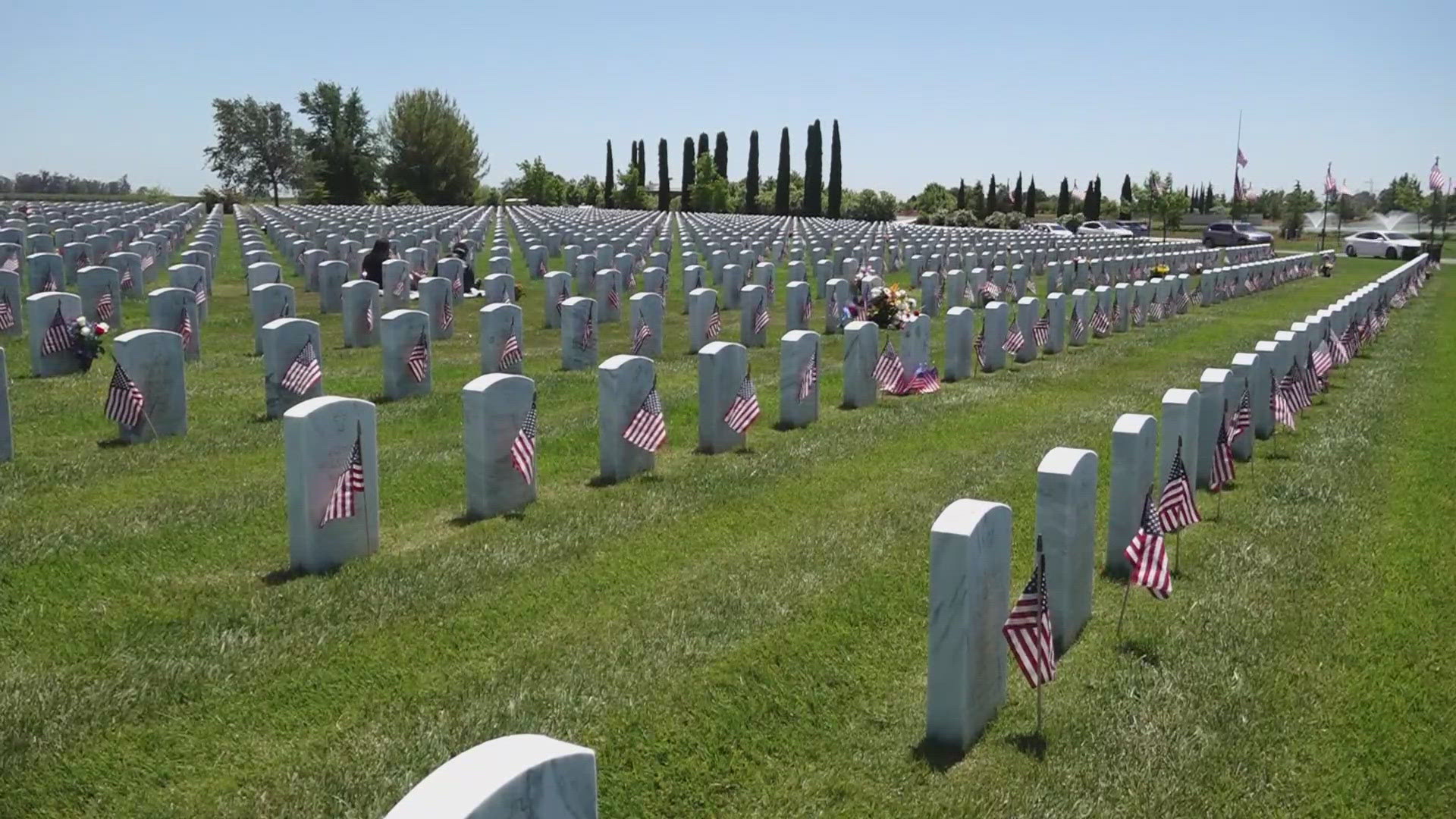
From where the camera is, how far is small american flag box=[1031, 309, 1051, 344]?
18.0 metres

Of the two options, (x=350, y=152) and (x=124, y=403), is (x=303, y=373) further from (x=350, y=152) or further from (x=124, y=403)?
(x=350, y=152)

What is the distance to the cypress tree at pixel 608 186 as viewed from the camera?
327 ft

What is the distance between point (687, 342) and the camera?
19078 millimetres

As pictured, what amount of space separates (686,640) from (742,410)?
186 inches

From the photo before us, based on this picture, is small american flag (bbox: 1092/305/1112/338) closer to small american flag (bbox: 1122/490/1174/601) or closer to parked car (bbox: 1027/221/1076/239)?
small american flag (bbox: 1122/490/1174/601)

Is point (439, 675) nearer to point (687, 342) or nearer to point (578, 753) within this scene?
point (578, 753)

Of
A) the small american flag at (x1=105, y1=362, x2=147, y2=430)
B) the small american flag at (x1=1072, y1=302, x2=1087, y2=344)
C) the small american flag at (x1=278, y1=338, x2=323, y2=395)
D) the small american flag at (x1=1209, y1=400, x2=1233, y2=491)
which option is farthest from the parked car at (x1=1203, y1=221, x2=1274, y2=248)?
the small american flag at (x1=105, y1=362, x2=147, y2=430)

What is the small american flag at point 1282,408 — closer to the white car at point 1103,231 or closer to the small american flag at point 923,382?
the small american flag at point 923,382

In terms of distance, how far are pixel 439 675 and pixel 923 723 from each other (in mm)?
2409

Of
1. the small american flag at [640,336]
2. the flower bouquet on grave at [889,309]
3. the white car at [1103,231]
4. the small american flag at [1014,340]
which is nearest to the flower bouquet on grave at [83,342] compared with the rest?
the small american flag at [640,336]

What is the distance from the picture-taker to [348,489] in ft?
25.7

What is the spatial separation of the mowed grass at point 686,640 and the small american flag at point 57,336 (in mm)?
2593

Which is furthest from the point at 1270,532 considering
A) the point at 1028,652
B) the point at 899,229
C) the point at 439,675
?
the point at 899,229

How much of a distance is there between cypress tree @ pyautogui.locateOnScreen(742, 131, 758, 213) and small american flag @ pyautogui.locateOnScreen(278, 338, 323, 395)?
77.4 metres
